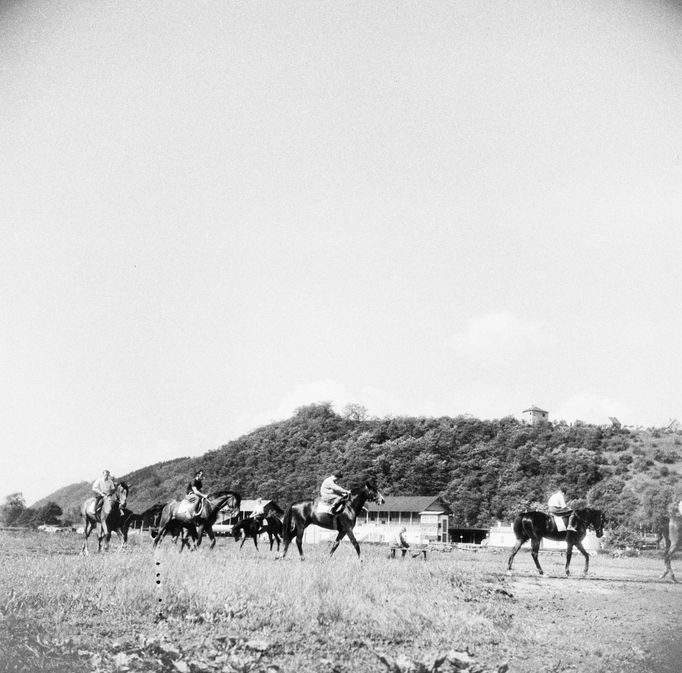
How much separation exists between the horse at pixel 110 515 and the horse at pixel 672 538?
40.6ft

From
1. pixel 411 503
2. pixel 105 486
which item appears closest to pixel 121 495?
pixel 105 486

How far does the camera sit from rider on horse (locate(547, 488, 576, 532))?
49.4ft

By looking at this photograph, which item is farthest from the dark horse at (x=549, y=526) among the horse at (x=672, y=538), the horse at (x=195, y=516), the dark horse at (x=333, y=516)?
the horse at (x=195, y=516)

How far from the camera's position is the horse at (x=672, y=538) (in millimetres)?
14500

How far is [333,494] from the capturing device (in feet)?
49.5

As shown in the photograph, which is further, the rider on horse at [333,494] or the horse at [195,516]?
the horse at [195,516]

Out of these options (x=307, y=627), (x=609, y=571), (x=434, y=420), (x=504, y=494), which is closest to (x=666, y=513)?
(x=609, y=571)

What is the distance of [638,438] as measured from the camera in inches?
874

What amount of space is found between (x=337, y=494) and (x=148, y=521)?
563 centimetres

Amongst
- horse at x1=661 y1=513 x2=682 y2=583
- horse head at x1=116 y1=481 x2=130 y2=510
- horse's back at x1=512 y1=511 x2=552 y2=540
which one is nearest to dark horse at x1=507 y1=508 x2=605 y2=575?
horse's back at x1=512 y1=511 x2=552 y2=540

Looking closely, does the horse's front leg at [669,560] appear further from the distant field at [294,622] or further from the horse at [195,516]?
the horse at [195,516]

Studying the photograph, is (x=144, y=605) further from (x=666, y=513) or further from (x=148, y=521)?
(x=666, y=513)

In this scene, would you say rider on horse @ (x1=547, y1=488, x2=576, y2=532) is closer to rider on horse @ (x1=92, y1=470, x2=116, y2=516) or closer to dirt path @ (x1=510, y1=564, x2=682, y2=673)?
dirt path @ (x1=510, y1=564, x2=682, y2=673)

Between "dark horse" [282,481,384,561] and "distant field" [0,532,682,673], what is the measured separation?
3419mm
